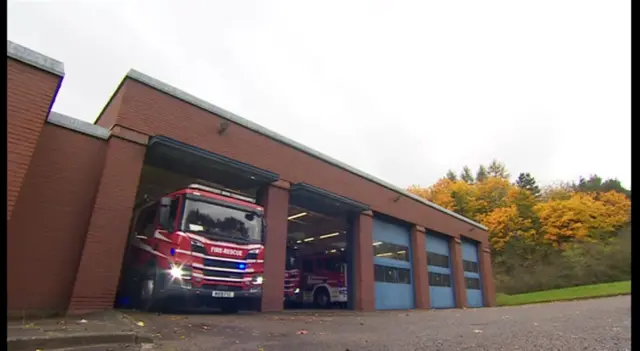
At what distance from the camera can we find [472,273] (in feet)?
78.6

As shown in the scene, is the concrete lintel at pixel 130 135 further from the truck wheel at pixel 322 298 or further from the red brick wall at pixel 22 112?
the truck wheel at pixel 322 298

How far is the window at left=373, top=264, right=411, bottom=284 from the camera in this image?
16391 mm

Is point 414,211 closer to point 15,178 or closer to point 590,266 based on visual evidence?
point 15,178

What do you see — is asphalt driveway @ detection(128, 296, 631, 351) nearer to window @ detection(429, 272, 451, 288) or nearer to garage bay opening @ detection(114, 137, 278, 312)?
garage bay opening @ detection(114, 137, 278, 312)

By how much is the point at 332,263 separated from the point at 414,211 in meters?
4.71

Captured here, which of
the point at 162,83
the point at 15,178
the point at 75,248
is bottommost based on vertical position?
the point at 75,248

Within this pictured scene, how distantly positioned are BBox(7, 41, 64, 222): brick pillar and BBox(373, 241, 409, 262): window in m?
12.3

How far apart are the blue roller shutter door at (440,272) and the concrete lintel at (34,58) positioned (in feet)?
55.7

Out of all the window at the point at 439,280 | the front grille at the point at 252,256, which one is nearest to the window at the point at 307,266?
the window at the point at 439,280

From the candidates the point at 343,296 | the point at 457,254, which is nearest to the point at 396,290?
the point at 343,296

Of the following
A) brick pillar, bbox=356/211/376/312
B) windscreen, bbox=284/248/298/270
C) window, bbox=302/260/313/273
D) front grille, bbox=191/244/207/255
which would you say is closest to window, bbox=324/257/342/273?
window, bbox=302/260/313/273

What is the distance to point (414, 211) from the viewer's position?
1939cm

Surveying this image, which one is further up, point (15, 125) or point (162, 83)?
point (162, 83)
